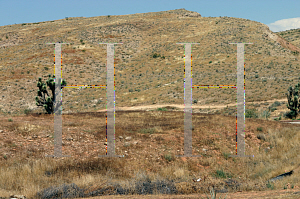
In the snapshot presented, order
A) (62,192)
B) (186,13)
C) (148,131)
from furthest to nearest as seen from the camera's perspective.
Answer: (186,13)
(148,131)
(62,192)

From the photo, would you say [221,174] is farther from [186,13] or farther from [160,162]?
[186,13]

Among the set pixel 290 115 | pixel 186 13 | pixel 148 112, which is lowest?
pixel 290 115

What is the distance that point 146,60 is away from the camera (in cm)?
6425

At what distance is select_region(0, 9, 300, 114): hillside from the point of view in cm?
4041

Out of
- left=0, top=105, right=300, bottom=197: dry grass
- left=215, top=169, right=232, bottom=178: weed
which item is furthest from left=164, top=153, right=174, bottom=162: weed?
left=215, top=169, right=232, bottom=178: weed

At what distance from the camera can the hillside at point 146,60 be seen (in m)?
40.4

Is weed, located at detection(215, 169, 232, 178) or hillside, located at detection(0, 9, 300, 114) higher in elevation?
hillside, located at detection(0, 9, 300, 114)

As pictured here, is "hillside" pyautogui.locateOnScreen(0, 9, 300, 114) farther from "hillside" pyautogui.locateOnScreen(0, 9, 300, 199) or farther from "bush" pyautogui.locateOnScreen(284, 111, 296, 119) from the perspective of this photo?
"bush" pyautogui.locateOnScreen(284, 111, 296, 119)

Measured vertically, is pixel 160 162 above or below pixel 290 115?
below

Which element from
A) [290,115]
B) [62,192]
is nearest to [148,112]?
[290,115]

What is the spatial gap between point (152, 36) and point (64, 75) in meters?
36.1

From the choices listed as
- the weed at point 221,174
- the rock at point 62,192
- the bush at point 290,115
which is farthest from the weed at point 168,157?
the bush at point 290,115

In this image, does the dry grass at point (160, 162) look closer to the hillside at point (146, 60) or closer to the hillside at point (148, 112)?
the hillside at point (148, 112)

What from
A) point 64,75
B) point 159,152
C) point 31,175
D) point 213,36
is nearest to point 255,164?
point 159,152
